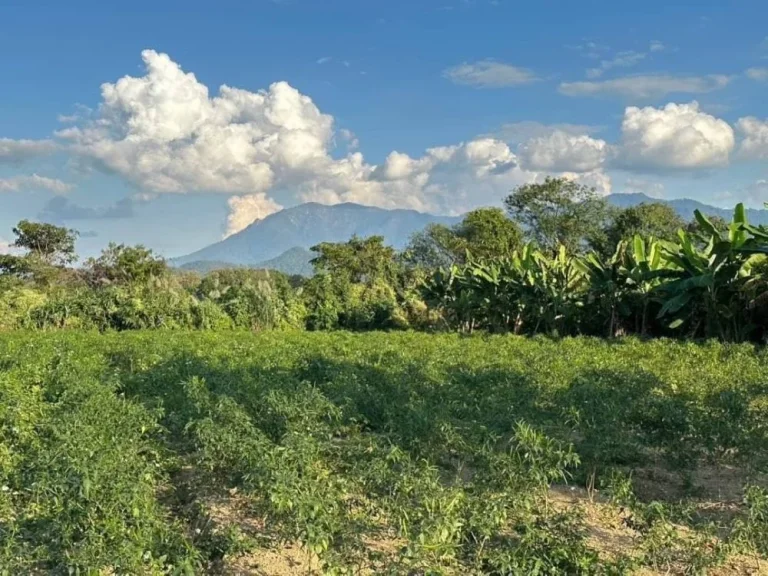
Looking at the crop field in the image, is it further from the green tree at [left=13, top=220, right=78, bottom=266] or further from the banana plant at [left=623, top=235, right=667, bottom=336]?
the green tree at [left=13, top=220, right=78, bottom=266]

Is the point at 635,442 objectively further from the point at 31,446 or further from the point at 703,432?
the point at 31,446

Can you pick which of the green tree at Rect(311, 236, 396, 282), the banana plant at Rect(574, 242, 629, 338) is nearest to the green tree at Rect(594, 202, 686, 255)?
the green tree at Rect(311, 236, 396, 282)

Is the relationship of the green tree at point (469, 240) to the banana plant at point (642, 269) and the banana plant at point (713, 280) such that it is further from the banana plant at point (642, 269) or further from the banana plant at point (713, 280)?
the banana plant at point (713, 280)

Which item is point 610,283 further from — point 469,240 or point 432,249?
point 432,249

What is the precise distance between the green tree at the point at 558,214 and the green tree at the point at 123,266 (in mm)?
22560

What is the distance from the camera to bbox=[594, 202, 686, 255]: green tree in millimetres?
37594

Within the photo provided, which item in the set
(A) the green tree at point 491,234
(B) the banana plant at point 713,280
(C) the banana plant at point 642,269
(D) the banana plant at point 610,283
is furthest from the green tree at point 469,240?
(B) the banana plant at point 713,280

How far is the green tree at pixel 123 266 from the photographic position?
33.0 meters

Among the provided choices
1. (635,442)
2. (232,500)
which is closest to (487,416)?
(635,442)

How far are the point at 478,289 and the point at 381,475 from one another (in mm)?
17139

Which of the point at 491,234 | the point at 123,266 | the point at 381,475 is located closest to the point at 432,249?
the point at 491,234

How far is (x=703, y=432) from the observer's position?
21.2 feet

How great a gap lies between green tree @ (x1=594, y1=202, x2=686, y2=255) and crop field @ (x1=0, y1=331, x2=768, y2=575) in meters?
29.6

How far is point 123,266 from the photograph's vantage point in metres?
33.2
